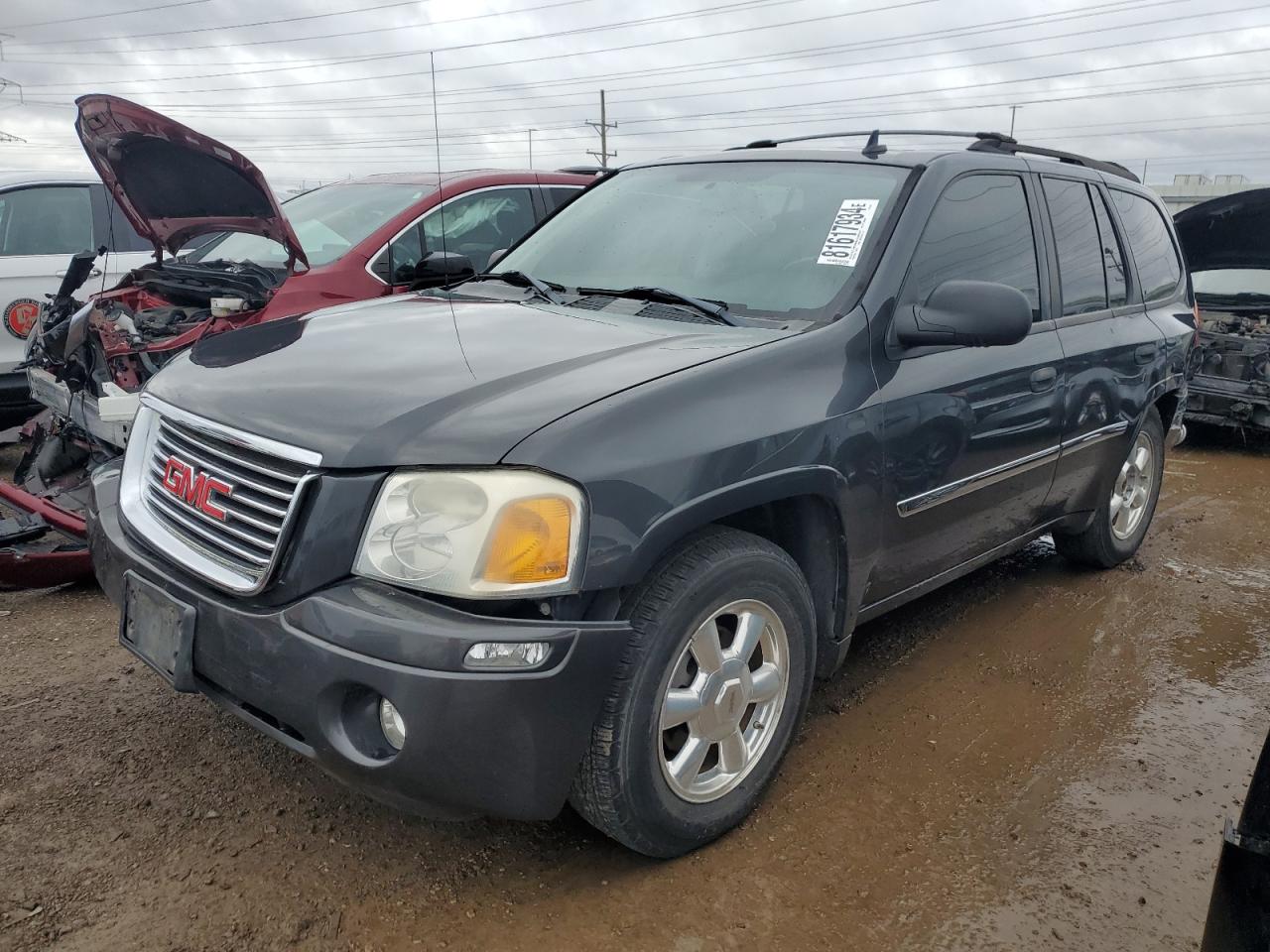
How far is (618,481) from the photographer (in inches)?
82.4

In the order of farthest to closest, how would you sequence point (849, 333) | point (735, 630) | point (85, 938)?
1. point (849, 333)
2. point (735, 630)
3. point (85, 938)

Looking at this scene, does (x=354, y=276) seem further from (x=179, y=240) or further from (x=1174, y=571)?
(x=1174, y=571)

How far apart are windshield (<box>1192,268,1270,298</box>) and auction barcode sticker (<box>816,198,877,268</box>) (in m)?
6.84

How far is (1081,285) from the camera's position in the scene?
390cm

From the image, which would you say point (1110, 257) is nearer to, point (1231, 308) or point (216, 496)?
point (216, 496)

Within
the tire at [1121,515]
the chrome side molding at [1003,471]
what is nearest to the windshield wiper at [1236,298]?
the tire at [1121,515]

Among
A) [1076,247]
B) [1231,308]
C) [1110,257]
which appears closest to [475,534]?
[1076,247]

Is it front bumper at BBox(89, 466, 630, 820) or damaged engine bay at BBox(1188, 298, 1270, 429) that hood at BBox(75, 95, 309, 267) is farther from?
damaged engine bay at BBox(1188, 298, 1270, 429)

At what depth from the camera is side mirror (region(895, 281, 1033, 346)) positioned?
275 cm

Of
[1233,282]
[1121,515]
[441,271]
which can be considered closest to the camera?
[441,271]

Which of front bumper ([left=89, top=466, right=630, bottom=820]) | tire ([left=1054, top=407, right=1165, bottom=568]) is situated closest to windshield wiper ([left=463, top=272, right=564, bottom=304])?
front bumper ([left=89, top=466, right=630, bottom=820])

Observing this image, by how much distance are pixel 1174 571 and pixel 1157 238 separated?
160cm

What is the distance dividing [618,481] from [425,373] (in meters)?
0.60

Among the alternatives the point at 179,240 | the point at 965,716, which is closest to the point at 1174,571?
the point at 965,716
